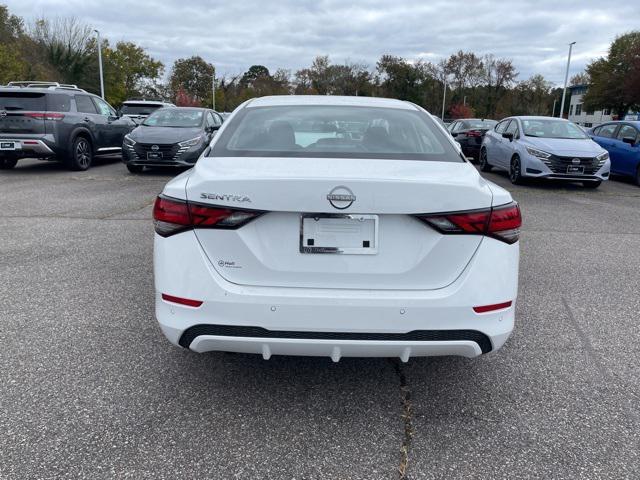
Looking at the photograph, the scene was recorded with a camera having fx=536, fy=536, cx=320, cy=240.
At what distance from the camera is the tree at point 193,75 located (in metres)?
77.1

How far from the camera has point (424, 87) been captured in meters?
69.4

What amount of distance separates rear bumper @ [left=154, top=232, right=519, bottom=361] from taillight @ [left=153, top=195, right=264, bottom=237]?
0.18ft

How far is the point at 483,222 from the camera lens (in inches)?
95.3

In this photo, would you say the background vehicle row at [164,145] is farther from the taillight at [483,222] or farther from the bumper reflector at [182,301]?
the taillight at [483,222]

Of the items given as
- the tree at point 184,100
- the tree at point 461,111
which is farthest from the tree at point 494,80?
the tree at point 184,100

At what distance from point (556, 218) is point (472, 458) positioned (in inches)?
263

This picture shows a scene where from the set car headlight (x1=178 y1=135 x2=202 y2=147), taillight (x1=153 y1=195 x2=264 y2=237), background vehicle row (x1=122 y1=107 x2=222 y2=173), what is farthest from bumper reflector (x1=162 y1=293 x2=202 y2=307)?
car headlight (x1=178 y1=135 x2=202 y2=147)

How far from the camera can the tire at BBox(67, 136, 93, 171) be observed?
12.2m

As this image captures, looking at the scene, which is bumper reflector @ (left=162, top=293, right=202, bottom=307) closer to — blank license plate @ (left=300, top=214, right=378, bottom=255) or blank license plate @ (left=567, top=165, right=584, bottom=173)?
blank license plate @ (left=300, top=214, right=378, bottom=255)

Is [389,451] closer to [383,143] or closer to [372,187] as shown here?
[372,187]

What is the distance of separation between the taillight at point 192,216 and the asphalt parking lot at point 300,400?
966 mm

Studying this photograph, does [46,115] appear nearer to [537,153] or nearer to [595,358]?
[537,153]

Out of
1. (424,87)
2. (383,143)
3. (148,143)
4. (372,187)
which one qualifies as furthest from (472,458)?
(424,87)

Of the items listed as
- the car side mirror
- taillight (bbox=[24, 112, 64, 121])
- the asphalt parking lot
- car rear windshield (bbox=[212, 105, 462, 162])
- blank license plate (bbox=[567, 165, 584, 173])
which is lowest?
the asphalt parking lot
